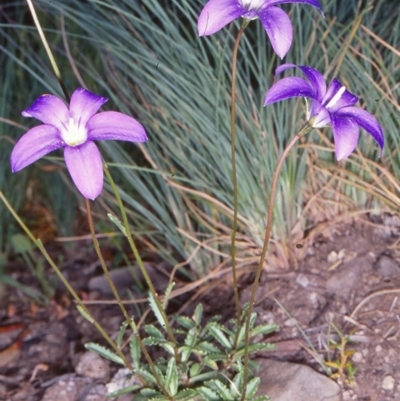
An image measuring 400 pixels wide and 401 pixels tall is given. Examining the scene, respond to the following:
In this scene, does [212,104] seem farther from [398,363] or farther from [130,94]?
[398,363]

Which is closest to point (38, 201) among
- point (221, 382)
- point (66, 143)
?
point (221, 382)

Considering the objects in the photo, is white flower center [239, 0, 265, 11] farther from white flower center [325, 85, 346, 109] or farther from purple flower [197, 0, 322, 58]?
white flower center [325, 85, 346, 109]

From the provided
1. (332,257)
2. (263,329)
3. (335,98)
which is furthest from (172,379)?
(335,98)

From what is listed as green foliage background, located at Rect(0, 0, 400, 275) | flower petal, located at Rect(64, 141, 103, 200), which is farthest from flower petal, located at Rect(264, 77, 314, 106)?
green foliage background, located at Rect(0, 0, 400, 275)

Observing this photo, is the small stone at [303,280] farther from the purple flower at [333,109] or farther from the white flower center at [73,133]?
the white flower center at [73,133]

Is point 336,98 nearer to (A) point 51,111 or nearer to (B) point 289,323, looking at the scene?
(A) point 51,111

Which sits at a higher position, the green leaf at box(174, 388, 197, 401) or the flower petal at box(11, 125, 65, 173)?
the flower petal at box(11, 125, 65, 173)
